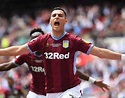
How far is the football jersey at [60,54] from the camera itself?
8.53 metres

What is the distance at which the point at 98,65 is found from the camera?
2034cm

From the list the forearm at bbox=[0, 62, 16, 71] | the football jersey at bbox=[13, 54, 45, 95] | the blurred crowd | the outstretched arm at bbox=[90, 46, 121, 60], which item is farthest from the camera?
the blurred crowd

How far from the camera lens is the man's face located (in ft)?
28.0

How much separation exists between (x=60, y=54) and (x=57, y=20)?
563 millimetres

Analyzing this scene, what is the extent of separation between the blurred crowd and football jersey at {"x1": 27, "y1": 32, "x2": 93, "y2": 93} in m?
4.76

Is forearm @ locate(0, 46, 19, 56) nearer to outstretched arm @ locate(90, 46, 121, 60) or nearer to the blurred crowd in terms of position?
outstretched arm @ locate(90, 46, 121, 60)

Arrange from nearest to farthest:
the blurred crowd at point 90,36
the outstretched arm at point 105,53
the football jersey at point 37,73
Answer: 1. the outstretched arm at point 105,53
2. the football jersey at point 37,73
3. the blurred crowd at point 90,36

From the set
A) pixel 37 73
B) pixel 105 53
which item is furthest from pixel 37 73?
pixel 105 53

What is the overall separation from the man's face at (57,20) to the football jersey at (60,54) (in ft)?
0.60

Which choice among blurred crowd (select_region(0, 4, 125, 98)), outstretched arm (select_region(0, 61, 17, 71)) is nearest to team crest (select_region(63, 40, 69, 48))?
outstretched arm (select_region(0, 61, 17, 71))

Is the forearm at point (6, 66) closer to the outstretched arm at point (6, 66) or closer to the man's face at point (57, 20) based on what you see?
the outstretched arm at point (6, 66)

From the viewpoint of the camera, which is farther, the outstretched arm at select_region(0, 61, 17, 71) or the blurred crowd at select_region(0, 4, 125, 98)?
the blurred crowd at select_region(0, 4, 125, 98)

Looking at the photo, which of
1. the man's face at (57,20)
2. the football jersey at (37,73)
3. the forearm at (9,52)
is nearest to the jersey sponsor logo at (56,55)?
the man's face at (57,20)

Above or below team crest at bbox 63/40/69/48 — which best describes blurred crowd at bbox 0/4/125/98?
below
